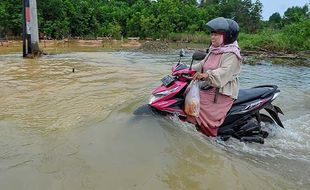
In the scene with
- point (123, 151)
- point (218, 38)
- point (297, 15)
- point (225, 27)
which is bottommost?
point (123, 151)

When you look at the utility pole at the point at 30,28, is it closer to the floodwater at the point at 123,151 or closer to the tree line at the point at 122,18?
the floodwater at the point at 123,151

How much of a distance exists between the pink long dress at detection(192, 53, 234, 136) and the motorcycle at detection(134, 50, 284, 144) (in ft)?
0.55

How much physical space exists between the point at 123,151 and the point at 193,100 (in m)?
0.99

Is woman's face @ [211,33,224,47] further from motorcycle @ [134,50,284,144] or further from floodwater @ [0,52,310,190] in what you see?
floodwater @ [0,52,310,190]

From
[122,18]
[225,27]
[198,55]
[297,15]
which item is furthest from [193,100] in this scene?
[122,18]

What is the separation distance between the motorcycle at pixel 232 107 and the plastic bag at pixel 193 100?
0.33 ft

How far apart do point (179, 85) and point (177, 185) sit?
4.66 ft

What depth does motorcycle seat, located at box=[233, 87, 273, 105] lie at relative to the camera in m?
4.58

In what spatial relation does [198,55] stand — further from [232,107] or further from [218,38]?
[232,107]

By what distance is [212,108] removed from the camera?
14.0 feet

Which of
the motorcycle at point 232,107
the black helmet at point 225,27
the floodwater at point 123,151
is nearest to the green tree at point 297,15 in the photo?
the floodwater at point 123,151

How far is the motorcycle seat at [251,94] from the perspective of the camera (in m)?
4.58

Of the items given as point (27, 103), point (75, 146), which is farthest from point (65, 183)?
point (27, 103)

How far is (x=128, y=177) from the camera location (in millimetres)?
3262
